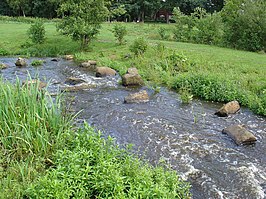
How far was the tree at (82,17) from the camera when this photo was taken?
19.1 metres

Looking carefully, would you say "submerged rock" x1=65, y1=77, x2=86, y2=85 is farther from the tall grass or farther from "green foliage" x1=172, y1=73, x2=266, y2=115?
the tall grass

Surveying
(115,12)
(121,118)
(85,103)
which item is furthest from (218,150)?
(115,12)

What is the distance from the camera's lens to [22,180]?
4.74 m

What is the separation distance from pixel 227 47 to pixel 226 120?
46.8 ft

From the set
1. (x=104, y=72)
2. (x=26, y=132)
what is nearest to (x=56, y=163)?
(x=26, y=132)

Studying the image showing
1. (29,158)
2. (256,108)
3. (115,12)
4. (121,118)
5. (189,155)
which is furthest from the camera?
(115,12)

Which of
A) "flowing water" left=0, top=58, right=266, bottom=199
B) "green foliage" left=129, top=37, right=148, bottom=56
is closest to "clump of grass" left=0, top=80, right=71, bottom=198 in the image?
"flowing water" left=0, top=58, right=266, bottom=199

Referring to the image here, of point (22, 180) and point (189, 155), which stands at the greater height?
point (22, 180)

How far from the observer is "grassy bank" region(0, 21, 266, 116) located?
11.1 m

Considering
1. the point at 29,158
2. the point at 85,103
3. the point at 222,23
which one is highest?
the point at 222,23

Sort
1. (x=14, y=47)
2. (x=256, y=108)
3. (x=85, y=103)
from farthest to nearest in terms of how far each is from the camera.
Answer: (x=14, y=47) < (x=85, y=103) < (x=256, y=108)

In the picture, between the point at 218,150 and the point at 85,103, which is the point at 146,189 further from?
the point at 85,103

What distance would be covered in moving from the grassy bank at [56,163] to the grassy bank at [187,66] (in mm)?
6527

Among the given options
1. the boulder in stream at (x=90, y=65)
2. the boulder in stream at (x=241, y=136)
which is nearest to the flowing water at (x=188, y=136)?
the boulder in stream at (x=241, y=136)
